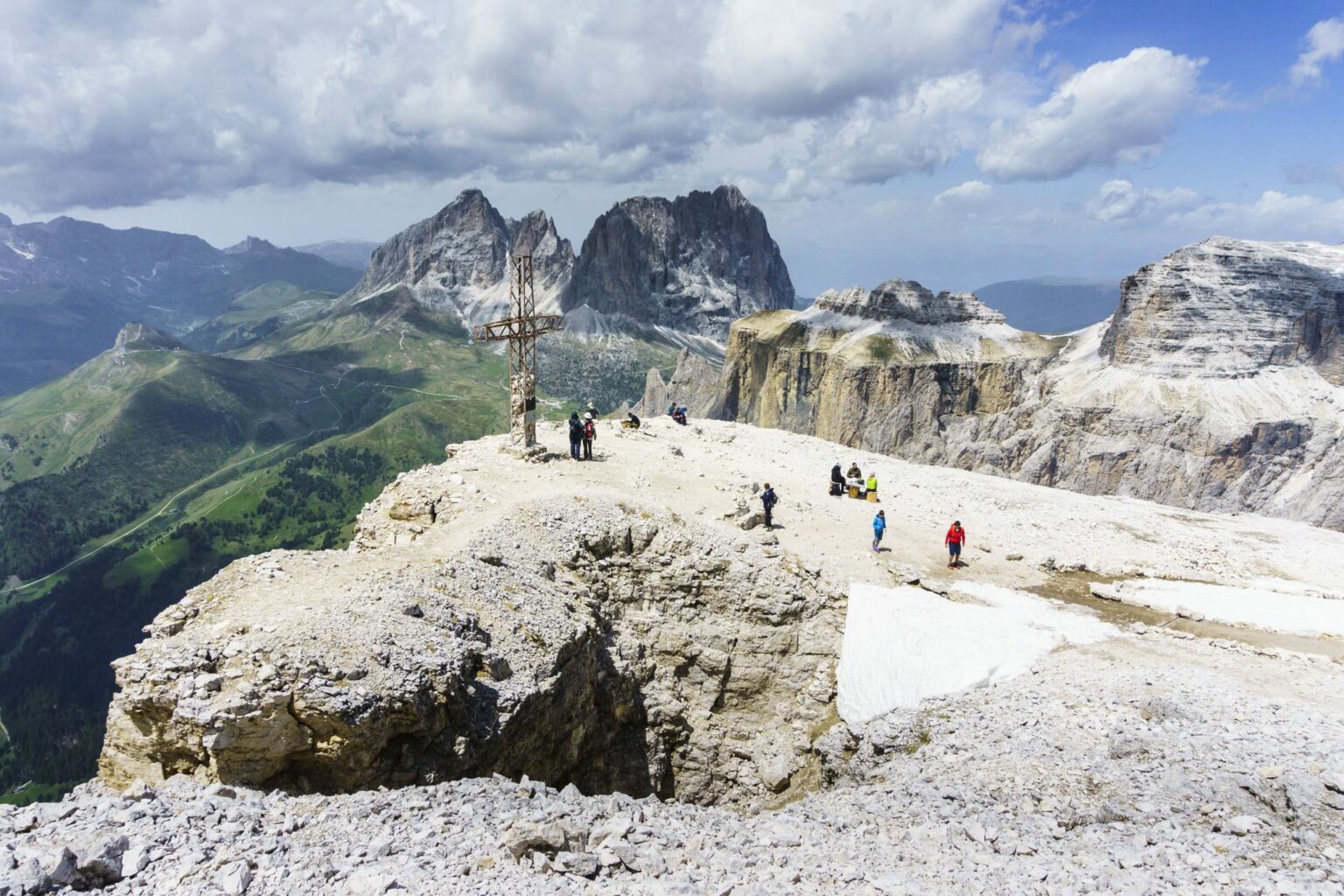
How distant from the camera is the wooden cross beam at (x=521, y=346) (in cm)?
3722

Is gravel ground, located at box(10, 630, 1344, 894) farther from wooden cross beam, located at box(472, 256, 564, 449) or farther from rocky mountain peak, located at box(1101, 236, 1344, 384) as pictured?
rocky mountain peak, located at box(1101, 236, 1344, 384)

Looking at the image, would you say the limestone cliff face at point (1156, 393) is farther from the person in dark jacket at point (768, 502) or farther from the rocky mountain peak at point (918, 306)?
the person in dark jacket at point (768, 502)

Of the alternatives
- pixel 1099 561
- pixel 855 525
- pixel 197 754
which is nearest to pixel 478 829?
pixel 197 754

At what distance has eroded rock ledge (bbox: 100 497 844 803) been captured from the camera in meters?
15.9

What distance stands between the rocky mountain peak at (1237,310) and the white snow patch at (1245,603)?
8229 centimetres

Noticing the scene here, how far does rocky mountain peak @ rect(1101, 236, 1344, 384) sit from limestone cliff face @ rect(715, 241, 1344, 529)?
0.57ft

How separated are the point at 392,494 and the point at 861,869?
1020 inches

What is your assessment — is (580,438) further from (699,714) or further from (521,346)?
(699,714)

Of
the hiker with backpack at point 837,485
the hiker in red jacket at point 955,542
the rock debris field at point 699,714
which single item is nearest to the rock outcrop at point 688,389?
the hiker with backpack at point 837,485

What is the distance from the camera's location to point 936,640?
78.5 feet

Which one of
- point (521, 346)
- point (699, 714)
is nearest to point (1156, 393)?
point (521, 346)

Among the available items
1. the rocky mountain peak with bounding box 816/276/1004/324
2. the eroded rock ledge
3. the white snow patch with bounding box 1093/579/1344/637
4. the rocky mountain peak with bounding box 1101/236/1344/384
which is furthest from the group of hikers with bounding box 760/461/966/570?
the rocky mountain peak with bounding box 816/276/1004/324

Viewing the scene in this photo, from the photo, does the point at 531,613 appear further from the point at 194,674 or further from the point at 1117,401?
the point at 1117,401

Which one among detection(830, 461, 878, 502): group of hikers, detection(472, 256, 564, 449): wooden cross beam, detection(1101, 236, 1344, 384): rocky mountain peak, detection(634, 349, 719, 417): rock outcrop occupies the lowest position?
detection(634, 349, 719, 417): rock outcrop
